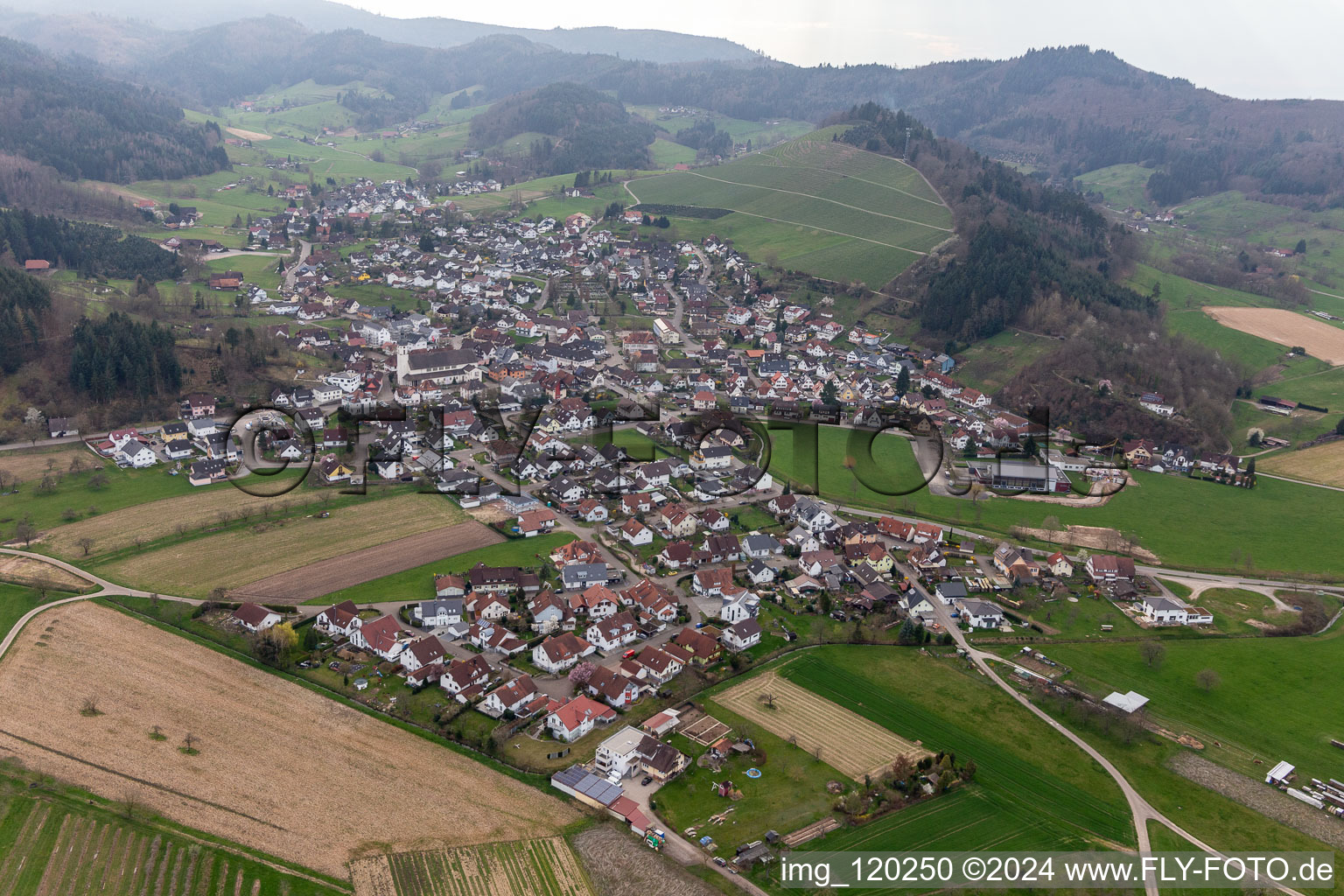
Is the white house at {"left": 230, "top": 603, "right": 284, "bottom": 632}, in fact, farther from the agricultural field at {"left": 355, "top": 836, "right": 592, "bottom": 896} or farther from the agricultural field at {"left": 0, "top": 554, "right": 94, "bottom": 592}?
the agricultural field at {"left": 355, "top": 836, "right": 592, "bottom": 896}

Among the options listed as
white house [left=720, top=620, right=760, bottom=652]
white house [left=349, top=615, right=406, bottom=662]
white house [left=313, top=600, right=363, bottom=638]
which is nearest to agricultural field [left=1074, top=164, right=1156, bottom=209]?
white house [left=720, top=620, right=760, bottom=652]

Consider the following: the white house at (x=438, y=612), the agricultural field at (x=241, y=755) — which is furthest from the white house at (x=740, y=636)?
the white house at (x=438, y=612)

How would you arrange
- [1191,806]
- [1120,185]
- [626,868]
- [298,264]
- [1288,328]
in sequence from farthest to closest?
1. [1120,185]
2. [298,264]
3. [1288,328]
4. [1191,806]
5. [626,868]

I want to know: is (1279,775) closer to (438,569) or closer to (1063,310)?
(438,569)

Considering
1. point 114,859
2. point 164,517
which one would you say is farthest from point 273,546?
point 114,859

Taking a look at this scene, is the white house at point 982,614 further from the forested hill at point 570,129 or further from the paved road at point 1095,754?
the forested hill at point 570,129

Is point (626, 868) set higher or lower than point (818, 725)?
lower
